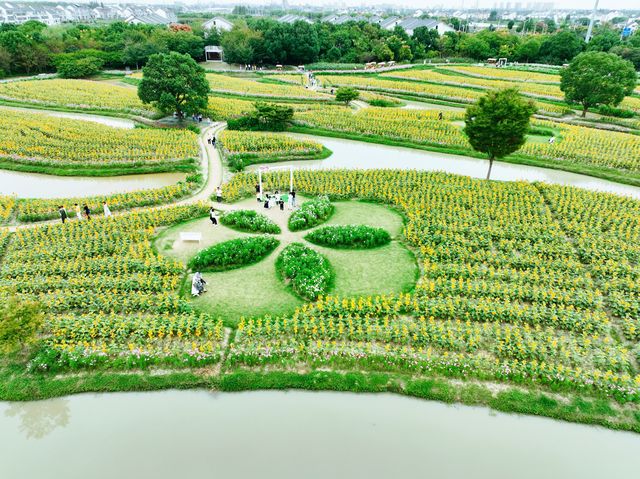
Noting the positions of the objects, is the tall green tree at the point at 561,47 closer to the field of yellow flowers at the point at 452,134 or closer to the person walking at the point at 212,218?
the field of yellow flowers at the point at 452,134

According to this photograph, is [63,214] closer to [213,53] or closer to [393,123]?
[393,123]

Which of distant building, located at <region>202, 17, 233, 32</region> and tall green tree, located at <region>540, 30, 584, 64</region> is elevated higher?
distant building, located at <region>202, 17, 233, 32</region>

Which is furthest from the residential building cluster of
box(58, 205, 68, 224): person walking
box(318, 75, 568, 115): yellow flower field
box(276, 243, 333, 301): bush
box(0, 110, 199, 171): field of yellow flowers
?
box(276, 243, 333, 301): bush

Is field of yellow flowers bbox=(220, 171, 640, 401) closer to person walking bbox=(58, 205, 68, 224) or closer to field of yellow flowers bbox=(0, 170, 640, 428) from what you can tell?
field of yellow flowers bbox=(0, 170, 640, 428)

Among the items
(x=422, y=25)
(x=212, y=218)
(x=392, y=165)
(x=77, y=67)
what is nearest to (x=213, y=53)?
(x=77, y=67)

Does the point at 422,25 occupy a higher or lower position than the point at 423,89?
higher

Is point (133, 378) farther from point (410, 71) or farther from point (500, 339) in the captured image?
point (410, 71)

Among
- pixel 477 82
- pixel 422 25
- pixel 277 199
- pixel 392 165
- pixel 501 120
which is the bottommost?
pixel 277 199
